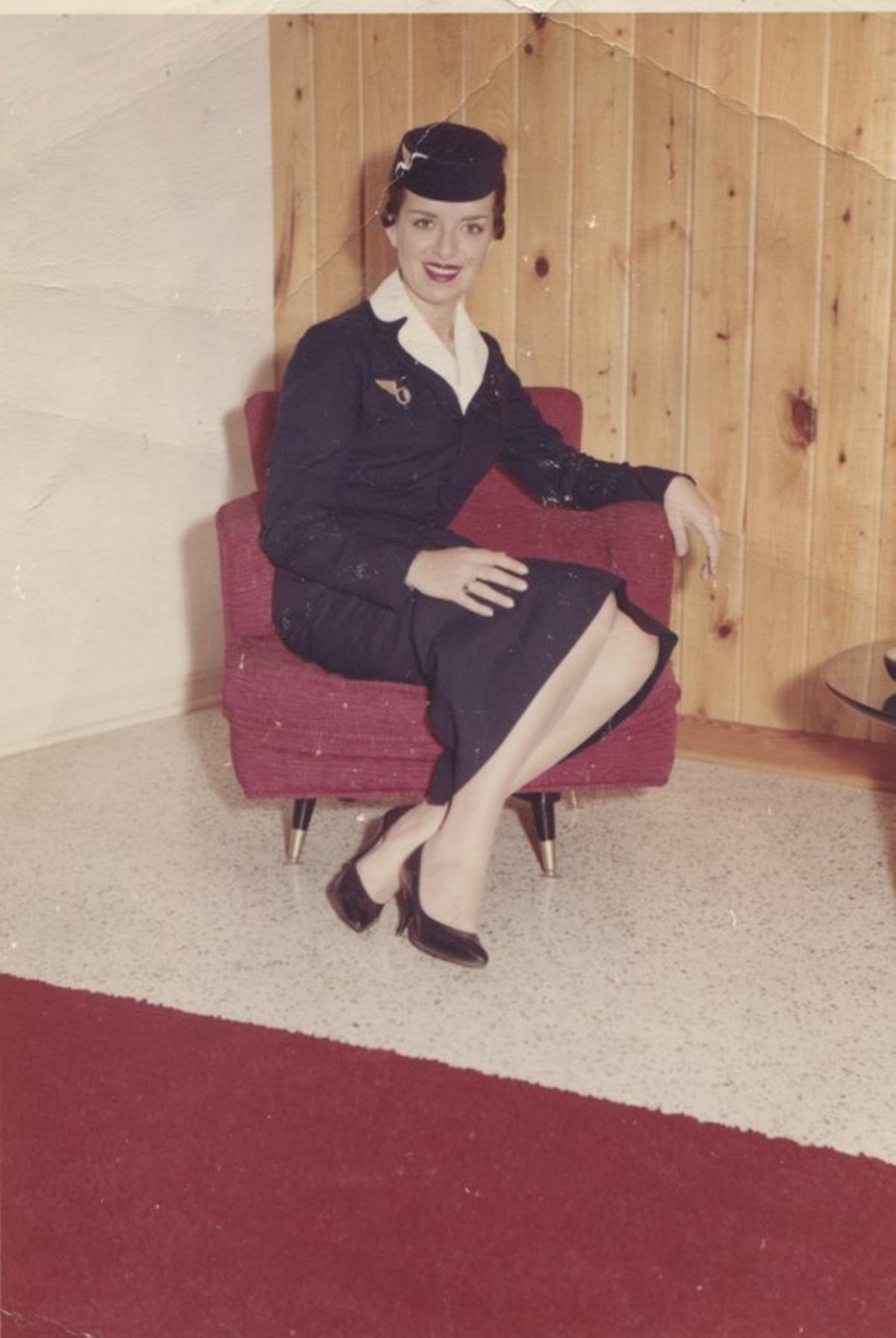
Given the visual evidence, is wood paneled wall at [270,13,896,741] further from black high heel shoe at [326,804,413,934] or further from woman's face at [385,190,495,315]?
black high heel shoe at [326,804,413,934]

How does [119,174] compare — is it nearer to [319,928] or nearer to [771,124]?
[771,124]

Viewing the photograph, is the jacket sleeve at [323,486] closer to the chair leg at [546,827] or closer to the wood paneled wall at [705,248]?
the chair leg at [546,827]

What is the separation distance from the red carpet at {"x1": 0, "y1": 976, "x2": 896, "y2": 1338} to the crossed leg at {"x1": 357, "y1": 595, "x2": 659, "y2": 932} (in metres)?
0.36

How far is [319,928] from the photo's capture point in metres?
2.45

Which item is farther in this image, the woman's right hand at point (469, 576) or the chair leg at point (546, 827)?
the chair leg at point (546, 827)

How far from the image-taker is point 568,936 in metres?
2.42

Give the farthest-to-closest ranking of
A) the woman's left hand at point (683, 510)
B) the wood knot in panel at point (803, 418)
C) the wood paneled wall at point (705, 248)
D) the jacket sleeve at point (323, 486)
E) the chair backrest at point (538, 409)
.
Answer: the wood knot in panel at point (803, 418) < the wood paneled wall at point (705, 248) < the chair backrest at point (538, 409) < the woman's left hand at point (683, 510) < the jacket sleeve at point (323, 486)

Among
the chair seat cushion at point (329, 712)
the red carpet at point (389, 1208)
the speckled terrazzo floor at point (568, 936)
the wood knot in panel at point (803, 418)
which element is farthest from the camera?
the wood knot in panel at point (803, 418)

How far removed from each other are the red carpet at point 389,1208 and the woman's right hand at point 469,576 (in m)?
0.62

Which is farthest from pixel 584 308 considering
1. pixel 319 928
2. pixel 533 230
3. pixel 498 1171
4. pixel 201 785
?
pixel 498 1171

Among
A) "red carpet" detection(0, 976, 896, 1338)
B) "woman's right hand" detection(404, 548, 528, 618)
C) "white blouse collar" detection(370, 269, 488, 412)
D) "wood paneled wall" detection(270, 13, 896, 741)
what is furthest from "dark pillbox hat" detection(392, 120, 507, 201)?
"red carpet" detection(0, 976, 896, 1338)

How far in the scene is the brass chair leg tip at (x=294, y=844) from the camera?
2684 millimetres

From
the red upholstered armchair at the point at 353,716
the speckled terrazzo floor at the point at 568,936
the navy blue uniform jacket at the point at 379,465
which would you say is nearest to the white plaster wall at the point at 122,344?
the speckled terrazzo floor at the point at 568,936

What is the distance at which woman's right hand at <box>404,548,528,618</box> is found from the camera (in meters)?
2.19
